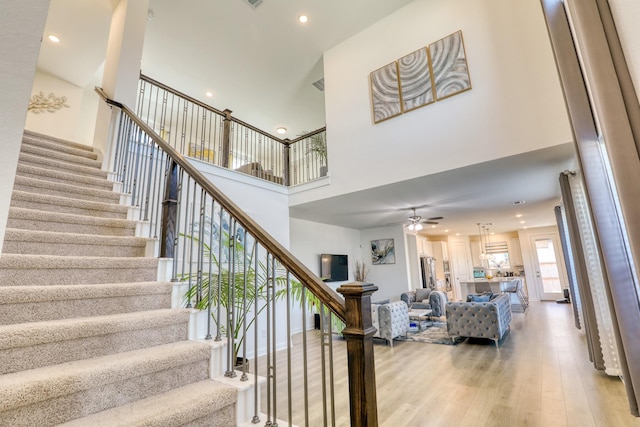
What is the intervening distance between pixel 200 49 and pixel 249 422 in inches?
243

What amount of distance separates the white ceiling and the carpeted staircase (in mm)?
3643

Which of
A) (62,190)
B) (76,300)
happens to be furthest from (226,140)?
(76,300)

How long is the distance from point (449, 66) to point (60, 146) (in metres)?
5.04

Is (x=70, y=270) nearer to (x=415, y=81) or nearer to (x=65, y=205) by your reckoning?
(x=65, y=205)

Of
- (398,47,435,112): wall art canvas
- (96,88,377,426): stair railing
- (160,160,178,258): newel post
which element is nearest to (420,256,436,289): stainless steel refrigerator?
(96,88,377,426): stair railing

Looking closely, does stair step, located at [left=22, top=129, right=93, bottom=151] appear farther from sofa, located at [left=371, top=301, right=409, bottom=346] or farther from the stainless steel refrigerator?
the stainless steel refrigerator

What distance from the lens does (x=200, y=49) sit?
18.3 feet

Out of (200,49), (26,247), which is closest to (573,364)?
(26,247)

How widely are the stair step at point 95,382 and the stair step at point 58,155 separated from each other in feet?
8.95

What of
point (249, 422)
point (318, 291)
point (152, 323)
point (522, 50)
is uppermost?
point (522, 50)

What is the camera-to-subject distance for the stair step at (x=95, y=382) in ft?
3.59

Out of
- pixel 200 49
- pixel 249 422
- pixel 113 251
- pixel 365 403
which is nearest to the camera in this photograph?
pixel 365 403

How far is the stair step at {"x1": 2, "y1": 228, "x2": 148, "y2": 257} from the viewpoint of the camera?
6.20 ft

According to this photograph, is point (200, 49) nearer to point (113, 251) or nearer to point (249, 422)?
point (113, 251)
